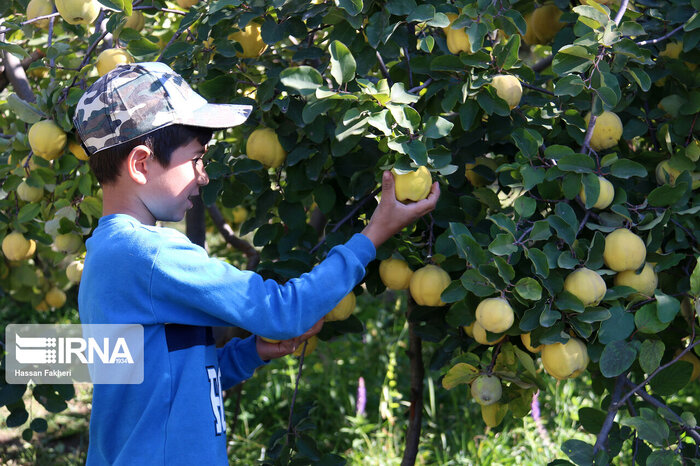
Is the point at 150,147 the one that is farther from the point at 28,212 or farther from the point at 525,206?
the point at 28,212

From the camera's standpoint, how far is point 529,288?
1.39 meters

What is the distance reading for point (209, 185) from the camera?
1.78 m

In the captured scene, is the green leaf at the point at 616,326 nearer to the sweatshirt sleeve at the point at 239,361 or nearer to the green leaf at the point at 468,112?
the green leaf at the point at 468,112

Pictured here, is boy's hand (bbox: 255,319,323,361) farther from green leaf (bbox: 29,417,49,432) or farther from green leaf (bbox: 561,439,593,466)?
green leaf (bbox: 29,417,49,432)

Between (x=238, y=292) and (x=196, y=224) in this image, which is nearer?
(x=238, y=292)

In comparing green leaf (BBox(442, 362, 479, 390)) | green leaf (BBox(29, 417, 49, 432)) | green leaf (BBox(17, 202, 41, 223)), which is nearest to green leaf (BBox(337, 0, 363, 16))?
green leaf (BBox(442, 362, 479, 390))

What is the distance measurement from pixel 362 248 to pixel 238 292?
244 mm

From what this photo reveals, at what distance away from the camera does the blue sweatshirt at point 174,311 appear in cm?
135

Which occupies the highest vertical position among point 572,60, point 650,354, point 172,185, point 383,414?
point 572,60

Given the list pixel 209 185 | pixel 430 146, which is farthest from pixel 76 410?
pixel 430 146

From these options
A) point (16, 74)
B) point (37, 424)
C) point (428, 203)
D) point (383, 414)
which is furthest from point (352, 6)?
point (383, 414)

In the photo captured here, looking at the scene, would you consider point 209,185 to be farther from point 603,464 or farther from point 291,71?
point 603,464

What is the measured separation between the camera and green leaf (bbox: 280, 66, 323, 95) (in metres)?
1.40

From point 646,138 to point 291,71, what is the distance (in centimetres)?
103
